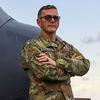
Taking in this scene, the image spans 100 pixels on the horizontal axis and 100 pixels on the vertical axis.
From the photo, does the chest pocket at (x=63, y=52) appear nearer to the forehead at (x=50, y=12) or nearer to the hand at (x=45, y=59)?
the hand at (x=45, y=59)

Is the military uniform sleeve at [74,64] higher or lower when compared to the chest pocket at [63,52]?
lower

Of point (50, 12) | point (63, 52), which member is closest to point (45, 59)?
point (63, 52)

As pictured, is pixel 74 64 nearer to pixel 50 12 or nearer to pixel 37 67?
pixel 37 67

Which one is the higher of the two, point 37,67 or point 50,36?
point 50,36

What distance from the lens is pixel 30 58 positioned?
5086mm

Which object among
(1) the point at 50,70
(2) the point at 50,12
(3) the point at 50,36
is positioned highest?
(2) the point at 50,12

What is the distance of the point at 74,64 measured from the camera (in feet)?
16.9

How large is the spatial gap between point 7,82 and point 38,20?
143 cm

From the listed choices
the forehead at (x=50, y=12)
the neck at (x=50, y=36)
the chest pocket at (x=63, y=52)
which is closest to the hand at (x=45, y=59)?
the chest pocket at (x=63, y=52)

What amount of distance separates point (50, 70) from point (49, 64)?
0.32 feet

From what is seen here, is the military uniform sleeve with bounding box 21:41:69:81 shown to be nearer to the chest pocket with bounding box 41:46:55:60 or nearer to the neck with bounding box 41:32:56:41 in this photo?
the chest pocket with bounding box 41:46:55:60

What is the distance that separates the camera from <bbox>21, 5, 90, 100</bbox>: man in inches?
198

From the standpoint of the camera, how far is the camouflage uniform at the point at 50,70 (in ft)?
16.5

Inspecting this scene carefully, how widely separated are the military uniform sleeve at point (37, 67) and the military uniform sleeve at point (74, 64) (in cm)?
9
